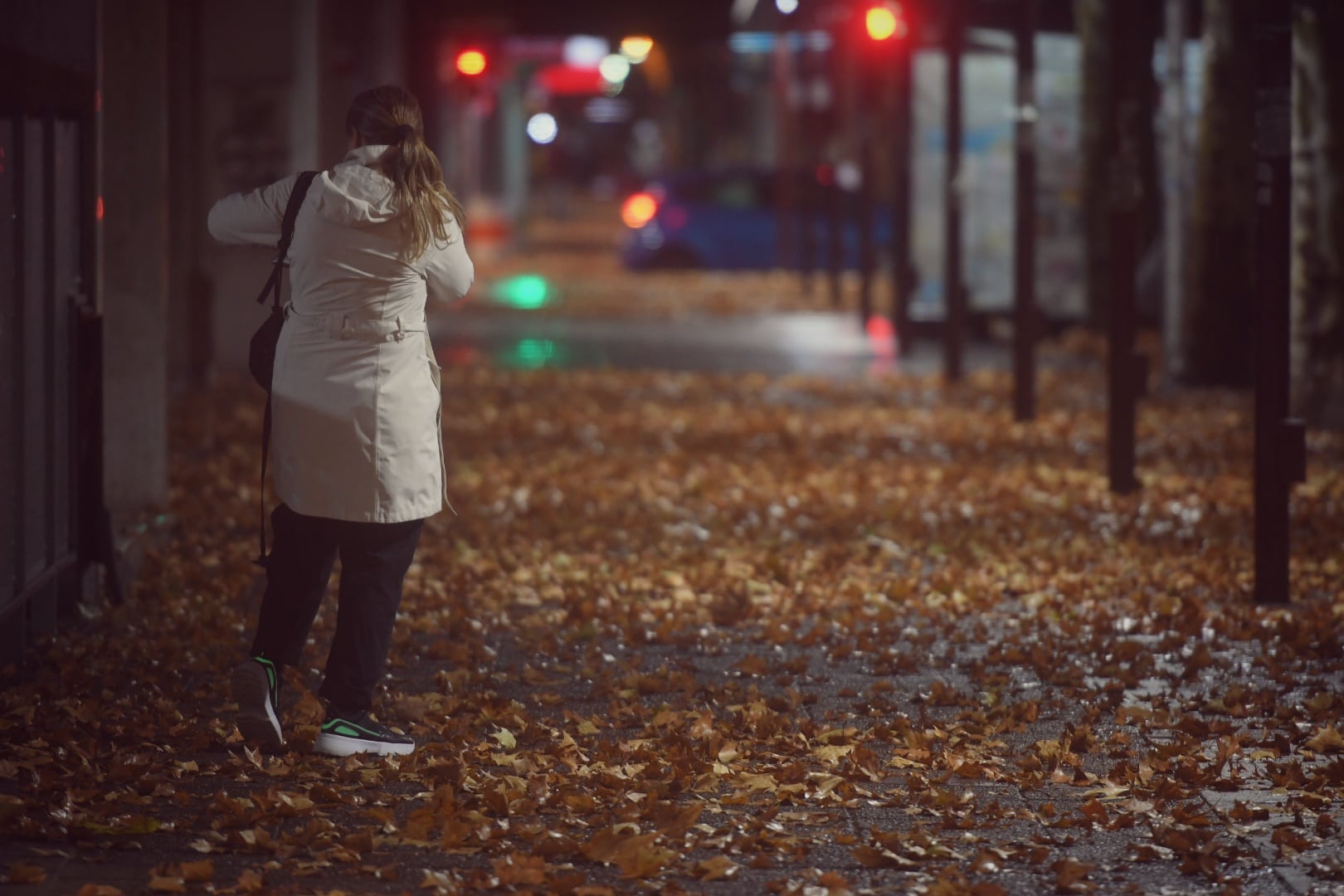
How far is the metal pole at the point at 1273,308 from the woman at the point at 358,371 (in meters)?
3.69

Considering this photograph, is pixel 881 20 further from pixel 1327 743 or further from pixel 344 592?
pixel 344 592

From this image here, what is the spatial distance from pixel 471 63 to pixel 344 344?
17.1 meters

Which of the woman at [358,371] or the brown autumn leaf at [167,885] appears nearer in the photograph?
the brown autumn leaf at [167,885]

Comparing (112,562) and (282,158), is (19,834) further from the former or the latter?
(282,158)

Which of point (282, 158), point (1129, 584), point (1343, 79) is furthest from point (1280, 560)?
point (282, 158)

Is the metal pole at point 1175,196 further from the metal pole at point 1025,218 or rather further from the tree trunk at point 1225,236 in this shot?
the metal pole at point 1025,218

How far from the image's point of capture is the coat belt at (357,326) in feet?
20.0

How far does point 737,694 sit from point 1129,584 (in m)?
2.58

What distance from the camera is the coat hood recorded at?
6.02 m

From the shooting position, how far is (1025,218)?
14.1 metres

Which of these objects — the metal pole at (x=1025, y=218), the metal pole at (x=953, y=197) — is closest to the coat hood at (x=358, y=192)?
the metal pole at (x=1025, y=218)

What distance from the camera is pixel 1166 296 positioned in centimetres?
1700

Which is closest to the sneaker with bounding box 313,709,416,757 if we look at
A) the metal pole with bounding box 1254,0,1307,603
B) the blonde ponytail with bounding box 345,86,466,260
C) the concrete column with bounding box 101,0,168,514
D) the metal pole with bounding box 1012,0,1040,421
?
the blonde ponytail with bounding box 345,86,466,260

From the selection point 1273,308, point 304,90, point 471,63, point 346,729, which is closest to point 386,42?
point 471,63
